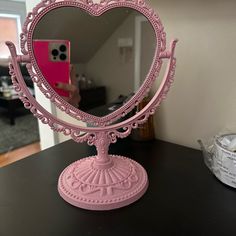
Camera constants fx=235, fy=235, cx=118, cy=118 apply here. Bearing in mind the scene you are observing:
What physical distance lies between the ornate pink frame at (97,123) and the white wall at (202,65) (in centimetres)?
21

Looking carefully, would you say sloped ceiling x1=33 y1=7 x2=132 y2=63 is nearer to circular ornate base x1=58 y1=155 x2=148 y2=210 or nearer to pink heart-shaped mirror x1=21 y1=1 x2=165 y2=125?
pink heart-shaped mirror x1=21 y1=1 x2=165 y2=125

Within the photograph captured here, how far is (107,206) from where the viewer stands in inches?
21.0

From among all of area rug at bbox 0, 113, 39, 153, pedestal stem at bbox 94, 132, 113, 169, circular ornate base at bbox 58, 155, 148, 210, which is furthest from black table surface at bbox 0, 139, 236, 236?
area rug at bbox 0, 113, 39, 153

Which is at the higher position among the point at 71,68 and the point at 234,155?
the point at 71,68

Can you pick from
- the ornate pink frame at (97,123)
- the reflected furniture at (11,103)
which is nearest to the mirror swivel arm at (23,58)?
the ornate pink frame at (97,123)

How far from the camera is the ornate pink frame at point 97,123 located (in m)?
0.50

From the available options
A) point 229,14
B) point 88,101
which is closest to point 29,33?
point 88,101

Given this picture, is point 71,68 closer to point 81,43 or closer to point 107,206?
point 81,43

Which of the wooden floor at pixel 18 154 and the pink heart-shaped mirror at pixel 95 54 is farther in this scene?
the wooden floor at pixel 18 154

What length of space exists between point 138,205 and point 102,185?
0.10m

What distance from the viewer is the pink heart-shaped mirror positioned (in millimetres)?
520

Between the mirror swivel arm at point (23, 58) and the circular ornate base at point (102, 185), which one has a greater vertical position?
the mirror swivel arm at point (23, 58)

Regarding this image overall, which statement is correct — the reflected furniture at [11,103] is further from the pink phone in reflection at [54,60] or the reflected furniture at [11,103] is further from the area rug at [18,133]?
the pink phone in reflection at [54,60]

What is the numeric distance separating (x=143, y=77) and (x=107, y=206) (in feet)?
1.08
